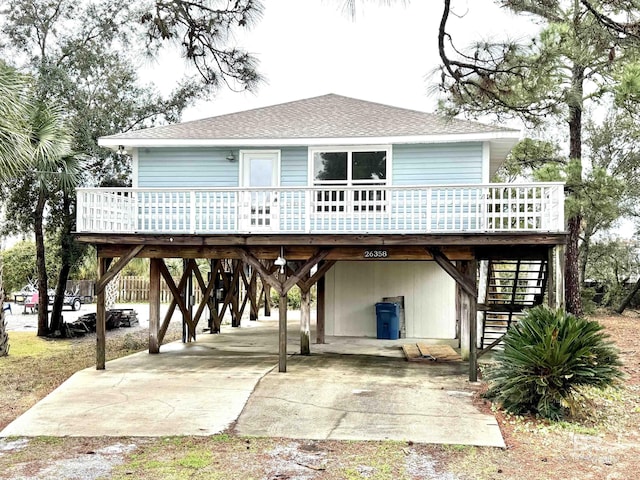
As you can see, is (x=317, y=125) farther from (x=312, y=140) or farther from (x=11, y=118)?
(x=11, y=118)

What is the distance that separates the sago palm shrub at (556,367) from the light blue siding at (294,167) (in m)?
6.51

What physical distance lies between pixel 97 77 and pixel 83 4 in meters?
2.14

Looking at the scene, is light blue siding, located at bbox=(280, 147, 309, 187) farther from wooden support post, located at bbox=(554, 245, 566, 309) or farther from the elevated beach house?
wooden support post, located at bbox=(554, 245, 566, 309)

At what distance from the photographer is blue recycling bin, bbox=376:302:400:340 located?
16938mm

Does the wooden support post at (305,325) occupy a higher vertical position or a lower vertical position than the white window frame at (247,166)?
lower

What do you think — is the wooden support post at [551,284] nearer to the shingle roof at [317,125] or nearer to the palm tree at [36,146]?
the shingle roof at [317,125]

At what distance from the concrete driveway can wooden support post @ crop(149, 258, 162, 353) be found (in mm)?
694

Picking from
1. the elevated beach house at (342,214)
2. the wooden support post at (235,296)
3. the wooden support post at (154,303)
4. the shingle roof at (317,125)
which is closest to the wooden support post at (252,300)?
the wooden support post at (235,296)

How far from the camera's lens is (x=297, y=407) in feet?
30.2

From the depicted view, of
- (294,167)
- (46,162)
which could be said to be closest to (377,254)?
(294,167)

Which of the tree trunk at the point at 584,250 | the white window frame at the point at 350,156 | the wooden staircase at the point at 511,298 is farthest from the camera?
the tree trunk at the point at 584,250

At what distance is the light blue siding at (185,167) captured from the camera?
1454 centimetres

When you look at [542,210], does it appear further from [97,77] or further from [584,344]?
[97,77]

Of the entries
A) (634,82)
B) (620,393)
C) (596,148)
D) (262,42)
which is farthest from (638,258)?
(262,42)
